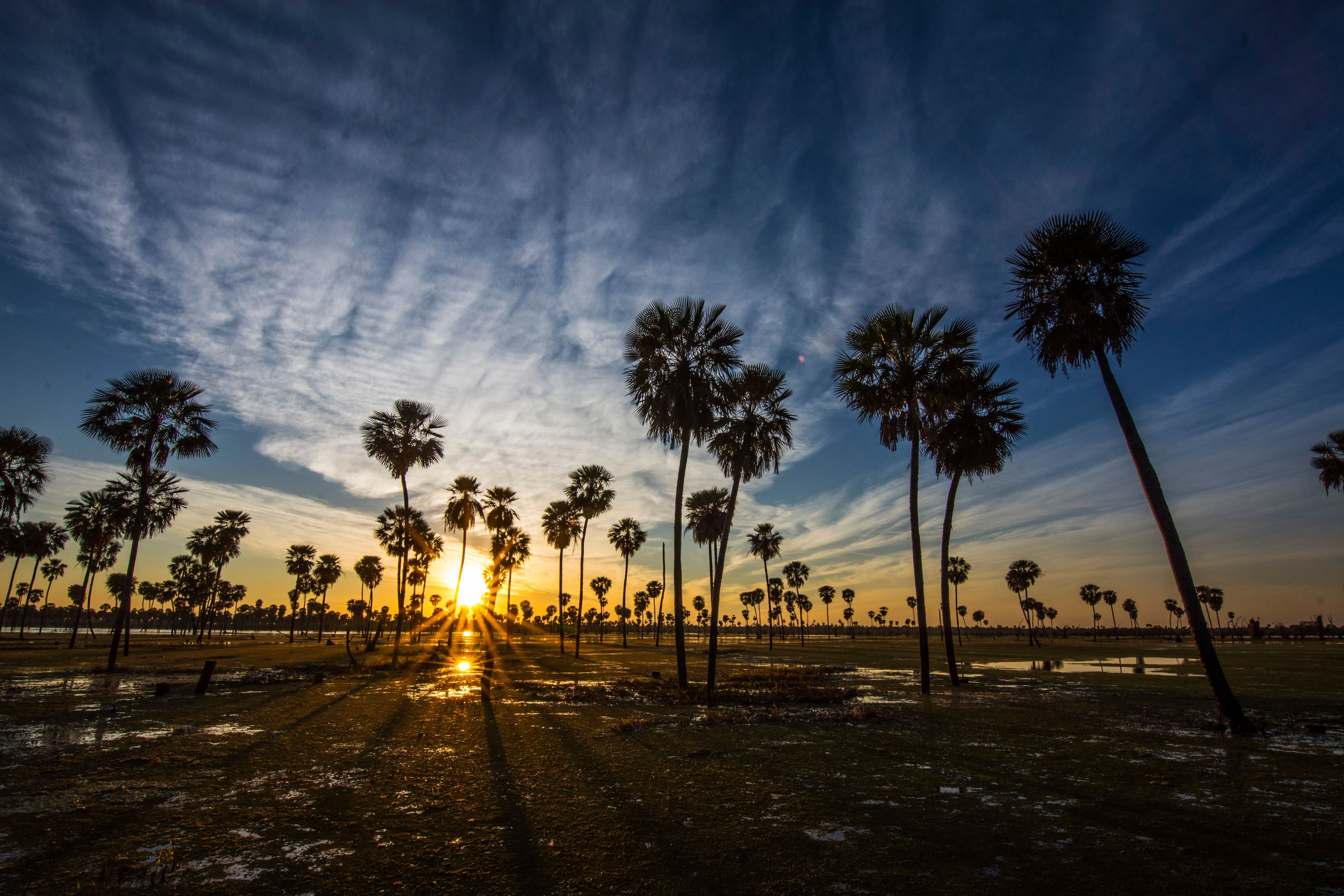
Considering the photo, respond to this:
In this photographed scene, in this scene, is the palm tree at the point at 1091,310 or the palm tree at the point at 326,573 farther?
the palm tree at the point at 326,573

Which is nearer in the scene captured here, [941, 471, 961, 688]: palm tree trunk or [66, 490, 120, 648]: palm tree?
[941, 471, 961, 688]: palm tree trunk

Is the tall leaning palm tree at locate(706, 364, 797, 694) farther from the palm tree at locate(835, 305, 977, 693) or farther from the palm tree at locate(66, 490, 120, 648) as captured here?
the palm tree at locate(66, 490, 120, 648)

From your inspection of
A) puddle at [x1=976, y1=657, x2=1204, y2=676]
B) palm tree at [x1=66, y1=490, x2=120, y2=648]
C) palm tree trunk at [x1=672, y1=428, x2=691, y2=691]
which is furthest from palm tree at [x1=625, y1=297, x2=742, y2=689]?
palm tree at [x1=66, y1=490, x2=120, y2=648]

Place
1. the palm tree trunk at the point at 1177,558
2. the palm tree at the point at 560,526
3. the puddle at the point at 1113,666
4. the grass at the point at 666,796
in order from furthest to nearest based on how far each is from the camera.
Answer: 1. the palm tree at the point at 560,526
2. the puddle at the point at 1113,666
3. the palm tree trunk at the point at 1177,558
4. the grass at the point at 666,796

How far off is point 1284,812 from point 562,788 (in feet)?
31.8

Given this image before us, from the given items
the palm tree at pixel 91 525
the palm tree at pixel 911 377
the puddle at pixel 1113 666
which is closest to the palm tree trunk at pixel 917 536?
the palm tree at pixel 911 377

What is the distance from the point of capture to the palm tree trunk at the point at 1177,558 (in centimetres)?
1270

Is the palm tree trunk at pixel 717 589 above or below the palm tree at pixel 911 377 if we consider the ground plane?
below

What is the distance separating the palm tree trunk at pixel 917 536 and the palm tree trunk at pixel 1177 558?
7321mm

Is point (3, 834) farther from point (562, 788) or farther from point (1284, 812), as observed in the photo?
point (1284, 812)

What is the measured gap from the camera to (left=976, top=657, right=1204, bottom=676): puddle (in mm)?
31641

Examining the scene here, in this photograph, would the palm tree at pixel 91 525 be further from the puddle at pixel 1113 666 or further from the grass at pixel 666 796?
→ the puddle at pixel 1113 666

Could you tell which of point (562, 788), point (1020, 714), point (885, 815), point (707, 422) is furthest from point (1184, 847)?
point (707, 422)

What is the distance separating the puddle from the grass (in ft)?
50.3
